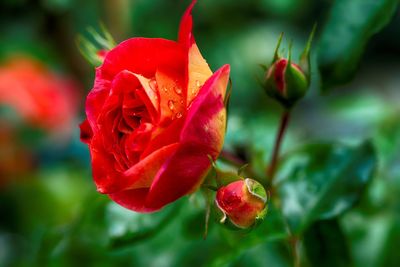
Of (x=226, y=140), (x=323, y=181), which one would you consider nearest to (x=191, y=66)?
(x=323, y=181)

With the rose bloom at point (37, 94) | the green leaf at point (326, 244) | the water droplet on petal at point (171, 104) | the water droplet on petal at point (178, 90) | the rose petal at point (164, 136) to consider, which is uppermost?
the water droplet on petal at point (171, 104)

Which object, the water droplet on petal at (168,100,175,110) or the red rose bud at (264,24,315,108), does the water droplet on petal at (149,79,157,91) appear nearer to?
the water droplet on petal at (168,100,175,110)

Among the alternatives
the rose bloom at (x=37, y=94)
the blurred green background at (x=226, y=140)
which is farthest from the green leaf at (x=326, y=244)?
the rose bloom at (x=37, y=94)

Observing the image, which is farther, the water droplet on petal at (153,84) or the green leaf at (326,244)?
the green leaf at (326,244)

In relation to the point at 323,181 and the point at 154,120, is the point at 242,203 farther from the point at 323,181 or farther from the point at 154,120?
the point at 323,181

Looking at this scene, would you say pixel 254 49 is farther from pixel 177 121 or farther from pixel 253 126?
pixel 177 121

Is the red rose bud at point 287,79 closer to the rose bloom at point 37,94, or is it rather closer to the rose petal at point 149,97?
the rose petal at point 149,97

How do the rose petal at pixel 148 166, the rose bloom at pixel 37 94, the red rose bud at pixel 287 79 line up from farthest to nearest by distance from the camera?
the rose bloom at pixel 37 94, the red rose bud at pixel 287 79, the rose petal at pixel 148 166
